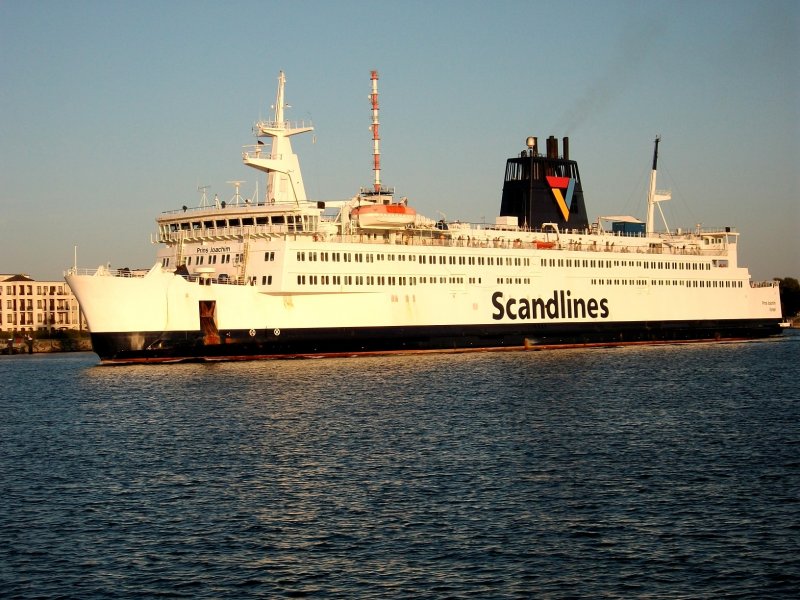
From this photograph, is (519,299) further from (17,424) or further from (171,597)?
(171,597)

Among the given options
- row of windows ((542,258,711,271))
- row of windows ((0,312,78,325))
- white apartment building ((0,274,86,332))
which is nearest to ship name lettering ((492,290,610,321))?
row of windows ((542,258,711,271))

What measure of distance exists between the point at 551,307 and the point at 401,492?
156ft

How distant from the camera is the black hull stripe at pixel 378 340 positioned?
172 feet

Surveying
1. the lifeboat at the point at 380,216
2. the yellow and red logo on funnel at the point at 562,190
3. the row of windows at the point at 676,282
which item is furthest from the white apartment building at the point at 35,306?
Answer: the row of windows at the point at 676,282

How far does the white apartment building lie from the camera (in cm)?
10956

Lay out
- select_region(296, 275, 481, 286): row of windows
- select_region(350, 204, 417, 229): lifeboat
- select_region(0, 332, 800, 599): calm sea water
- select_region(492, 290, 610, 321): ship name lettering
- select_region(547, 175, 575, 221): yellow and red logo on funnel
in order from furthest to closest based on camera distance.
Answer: select_region(547, 175, 575, 221): yellow and red logo on funnel
select_region(492, 290, 610, 321): ship name lettering
select_region(350, 204, 417, 229): lifeboat
select_region(296, 275, 481, 286): row of windows
select_region(0, 332, 800, 599): calm sea water

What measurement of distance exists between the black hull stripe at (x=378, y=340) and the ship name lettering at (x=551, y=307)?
2.21 feet

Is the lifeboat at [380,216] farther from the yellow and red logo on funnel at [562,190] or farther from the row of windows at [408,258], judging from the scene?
the yellow and red logo on funnel at [562,190]

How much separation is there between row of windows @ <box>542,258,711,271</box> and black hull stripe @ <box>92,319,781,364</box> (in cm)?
400

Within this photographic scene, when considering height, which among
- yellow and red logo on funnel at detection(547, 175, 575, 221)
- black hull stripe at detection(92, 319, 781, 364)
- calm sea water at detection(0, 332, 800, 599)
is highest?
yellow and red logo on funnel at detection(547, 175, 575, 221)

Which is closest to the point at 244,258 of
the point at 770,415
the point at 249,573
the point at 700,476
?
the point at 770,415

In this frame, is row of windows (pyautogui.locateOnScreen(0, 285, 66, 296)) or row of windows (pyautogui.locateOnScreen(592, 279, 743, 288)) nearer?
row of windows (pyautogui.locateOnScreen(592, 279, 743, 288))

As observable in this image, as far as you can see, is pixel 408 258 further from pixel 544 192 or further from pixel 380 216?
pixel 544 192

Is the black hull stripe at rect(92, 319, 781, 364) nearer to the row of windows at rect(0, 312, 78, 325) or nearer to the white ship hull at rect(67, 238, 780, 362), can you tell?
the white ship hull at rect(67, 238, 780, 362)
